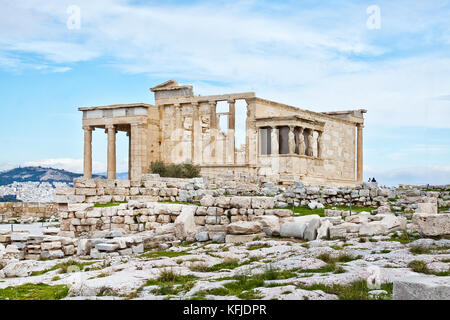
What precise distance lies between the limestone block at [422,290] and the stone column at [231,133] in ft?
115

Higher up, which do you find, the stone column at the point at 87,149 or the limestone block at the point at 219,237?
the stone column at the point at 87,149

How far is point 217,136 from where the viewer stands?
42250 mm

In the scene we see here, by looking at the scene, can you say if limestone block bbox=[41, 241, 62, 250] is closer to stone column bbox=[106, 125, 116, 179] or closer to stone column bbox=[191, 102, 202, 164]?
stone column bbox=[191, 102, 202, 164]

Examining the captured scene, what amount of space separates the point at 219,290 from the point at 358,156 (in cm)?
4300

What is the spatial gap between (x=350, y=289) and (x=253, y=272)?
2263 millimetres

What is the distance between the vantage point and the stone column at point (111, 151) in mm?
43469

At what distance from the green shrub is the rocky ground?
2365 cm

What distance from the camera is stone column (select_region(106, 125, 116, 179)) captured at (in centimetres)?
4347

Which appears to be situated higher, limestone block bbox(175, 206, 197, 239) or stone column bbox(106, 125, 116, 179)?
stone column bbox(106, 125, 116, 179)

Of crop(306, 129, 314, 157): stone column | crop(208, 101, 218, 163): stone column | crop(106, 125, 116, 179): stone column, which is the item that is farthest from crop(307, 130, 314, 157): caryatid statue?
crop(106, 125, 116, 179): stone column

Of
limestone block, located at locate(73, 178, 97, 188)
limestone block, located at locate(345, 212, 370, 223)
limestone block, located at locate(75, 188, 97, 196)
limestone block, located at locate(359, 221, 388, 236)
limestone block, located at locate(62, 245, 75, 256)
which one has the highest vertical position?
limestone block, located at locate(73, 178, 97, 188)

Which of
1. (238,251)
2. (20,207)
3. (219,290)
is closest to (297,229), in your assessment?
(238,251)

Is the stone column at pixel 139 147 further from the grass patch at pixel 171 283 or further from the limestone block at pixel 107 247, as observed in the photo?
the grass patch at pixel 171 283

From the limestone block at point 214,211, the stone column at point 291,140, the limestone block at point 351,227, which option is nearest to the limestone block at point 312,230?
the limestone block at point 351,227
